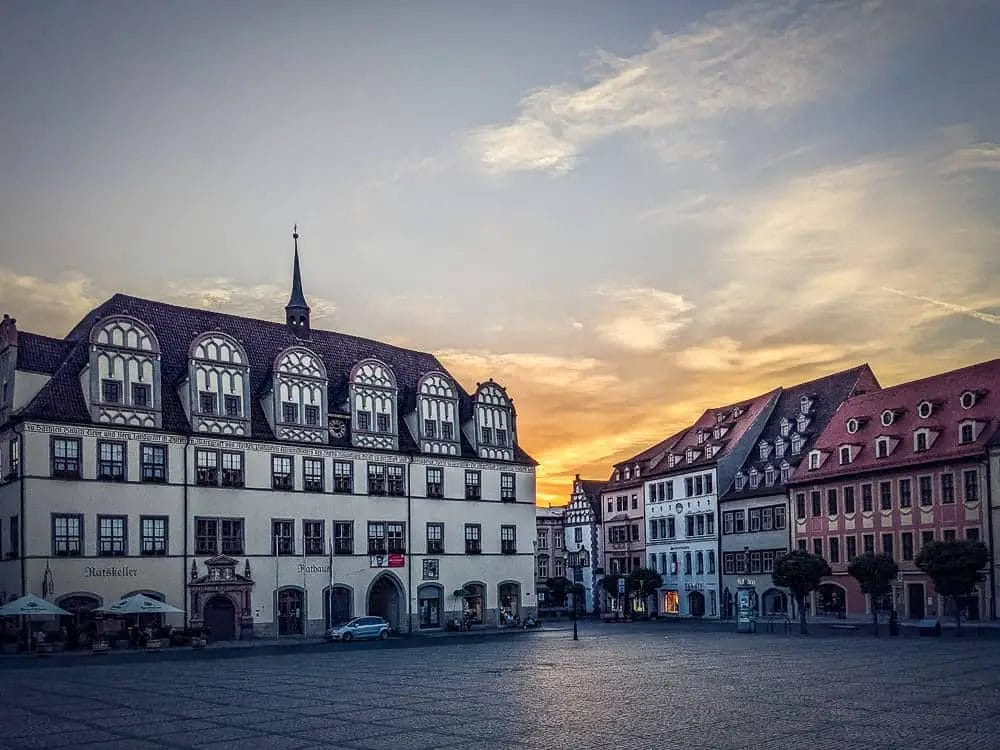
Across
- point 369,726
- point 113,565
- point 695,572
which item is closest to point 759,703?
point 369,726

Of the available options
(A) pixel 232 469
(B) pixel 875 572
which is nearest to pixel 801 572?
(B) pixel 875 572

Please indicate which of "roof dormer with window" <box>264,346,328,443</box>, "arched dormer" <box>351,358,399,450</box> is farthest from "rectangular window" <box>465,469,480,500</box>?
"roof dormer with window" <box>264,346,328,443</box>

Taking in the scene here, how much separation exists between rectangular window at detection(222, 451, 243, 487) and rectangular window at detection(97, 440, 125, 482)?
6.01 m

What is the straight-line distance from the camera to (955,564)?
57.4m

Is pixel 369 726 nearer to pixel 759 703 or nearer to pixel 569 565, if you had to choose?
pixel 759 703

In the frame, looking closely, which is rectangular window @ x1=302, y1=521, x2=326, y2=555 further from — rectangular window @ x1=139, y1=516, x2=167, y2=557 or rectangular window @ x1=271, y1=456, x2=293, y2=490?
rectangular window @ x1=139, y1=516, x2=167, y2=557

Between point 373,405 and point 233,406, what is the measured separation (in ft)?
33.2

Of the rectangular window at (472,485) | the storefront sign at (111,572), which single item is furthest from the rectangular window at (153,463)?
the rectangular window at (472,485)

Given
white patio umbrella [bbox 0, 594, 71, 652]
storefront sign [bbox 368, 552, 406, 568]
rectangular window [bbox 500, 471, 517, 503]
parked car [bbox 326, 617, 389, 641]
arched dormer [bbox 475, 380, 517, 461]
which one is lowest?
parked car [bbox 326, 617, 389, 641]

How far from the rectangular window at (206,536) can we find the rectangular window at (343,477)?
337 inches

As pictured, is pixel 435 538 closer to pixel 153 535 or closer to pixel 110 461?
pixel 153 535

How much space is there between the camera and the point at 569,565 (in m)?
120

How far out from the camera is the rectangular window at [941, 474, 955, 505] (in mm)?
68062

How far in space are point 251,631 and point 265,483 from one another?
26.2 feet
